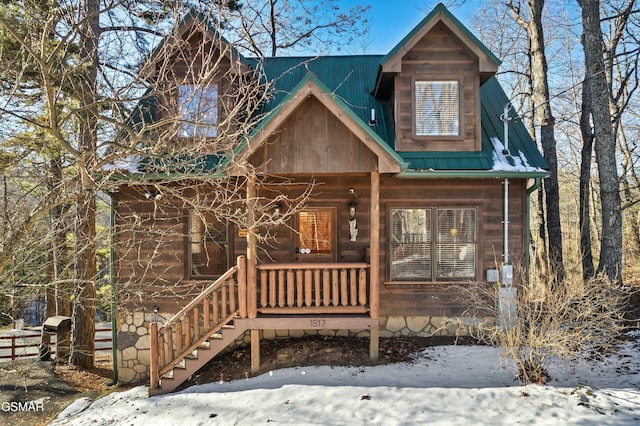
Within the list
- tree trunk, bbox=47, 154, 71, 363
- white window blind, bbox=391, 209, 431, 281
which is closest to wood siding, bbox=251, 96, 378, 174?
white window blind, bbox=391, 209, 431, 281

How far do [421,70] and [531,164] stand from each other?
295cm

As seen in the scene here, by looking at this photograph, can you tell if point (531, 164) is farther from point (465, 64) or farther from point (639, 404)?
point (639, 404)

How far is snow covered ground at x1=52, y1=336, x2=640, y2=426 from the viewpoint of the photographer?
17.3 ft

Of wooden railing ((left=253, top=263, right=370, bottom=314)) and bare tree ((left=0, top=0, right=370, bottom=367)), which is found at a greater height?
bare tree ((left=0, top=0, right=370, bottom=367))

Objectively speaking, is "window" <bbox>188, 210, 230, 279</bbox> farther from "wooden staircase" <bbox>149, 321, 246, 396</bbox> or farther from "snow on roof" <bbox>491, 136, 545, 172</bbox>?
"snow on roof" <bbox>491, 136, 545, 172</bbox>

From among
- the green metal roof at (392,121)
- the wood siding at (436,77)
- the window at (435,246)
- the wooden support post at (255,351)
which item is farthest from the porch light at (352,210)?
the wooden support post at (255,351)

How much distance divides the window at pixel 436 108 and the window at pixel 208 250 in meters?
4.70

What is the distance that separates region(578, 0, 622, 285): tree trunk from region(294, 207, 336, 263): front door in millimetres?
5651

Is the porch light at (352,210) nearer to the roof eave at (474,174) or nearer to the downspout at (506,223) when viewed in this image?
the roof eave at (474,174)

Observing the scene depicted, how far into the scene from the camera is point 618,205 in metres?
8.41

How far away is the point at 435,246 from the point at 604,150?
13.9 feet

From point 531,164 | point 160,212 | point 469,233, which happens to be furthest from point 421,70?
point 160,212

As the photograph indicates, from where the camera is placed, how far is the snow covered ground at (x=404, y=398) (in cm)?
527
